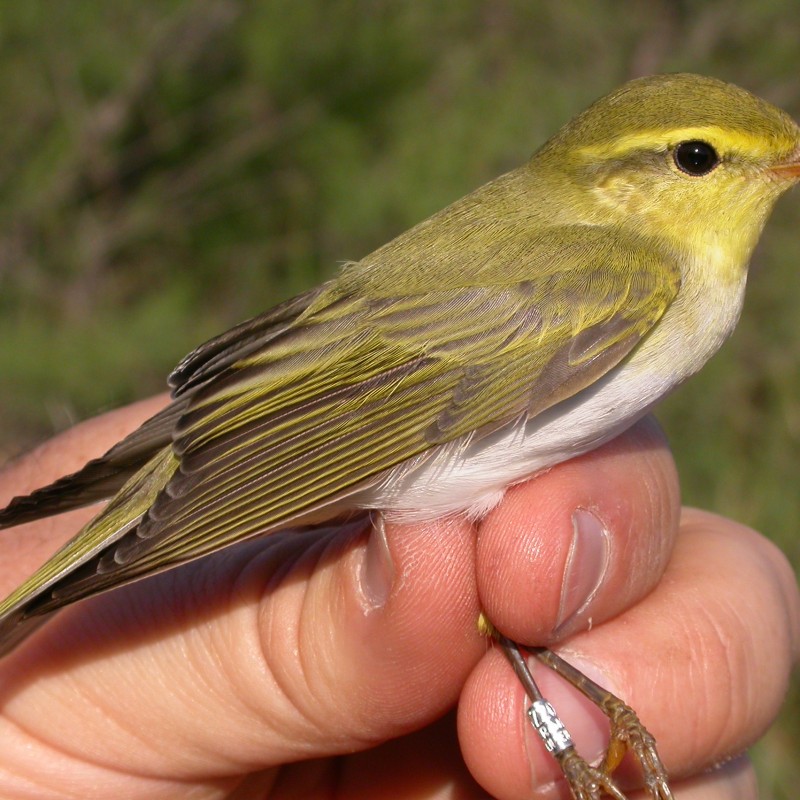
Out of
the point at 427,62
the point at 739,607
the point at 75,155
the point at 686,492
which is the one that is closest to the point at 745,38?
the point at 427,62

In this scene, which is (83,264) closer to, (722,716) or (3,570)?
(3,570)

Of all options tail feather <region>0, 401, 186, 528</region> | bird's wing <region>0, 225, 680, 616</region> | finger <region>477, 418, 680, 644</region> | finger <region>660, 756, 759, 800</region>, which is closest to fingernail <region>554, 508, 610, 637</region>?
finger <region>477, 418, 680, 644</region>

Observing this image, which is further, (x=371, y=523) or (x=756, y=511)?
(x=756, y=511)

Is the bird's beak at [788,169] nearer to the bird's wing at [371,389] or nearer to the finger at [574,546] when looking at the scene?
the bird's wing at [371,389]

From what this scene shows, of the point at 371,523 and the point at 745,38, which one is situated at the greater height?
the point at 745,38

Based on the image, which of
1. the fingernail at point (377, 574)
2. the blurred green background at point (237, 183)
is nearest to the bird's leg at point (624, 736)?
the fingernail at point (377, 574)

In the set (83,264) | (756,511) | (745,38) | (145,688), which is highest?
(83,264)
